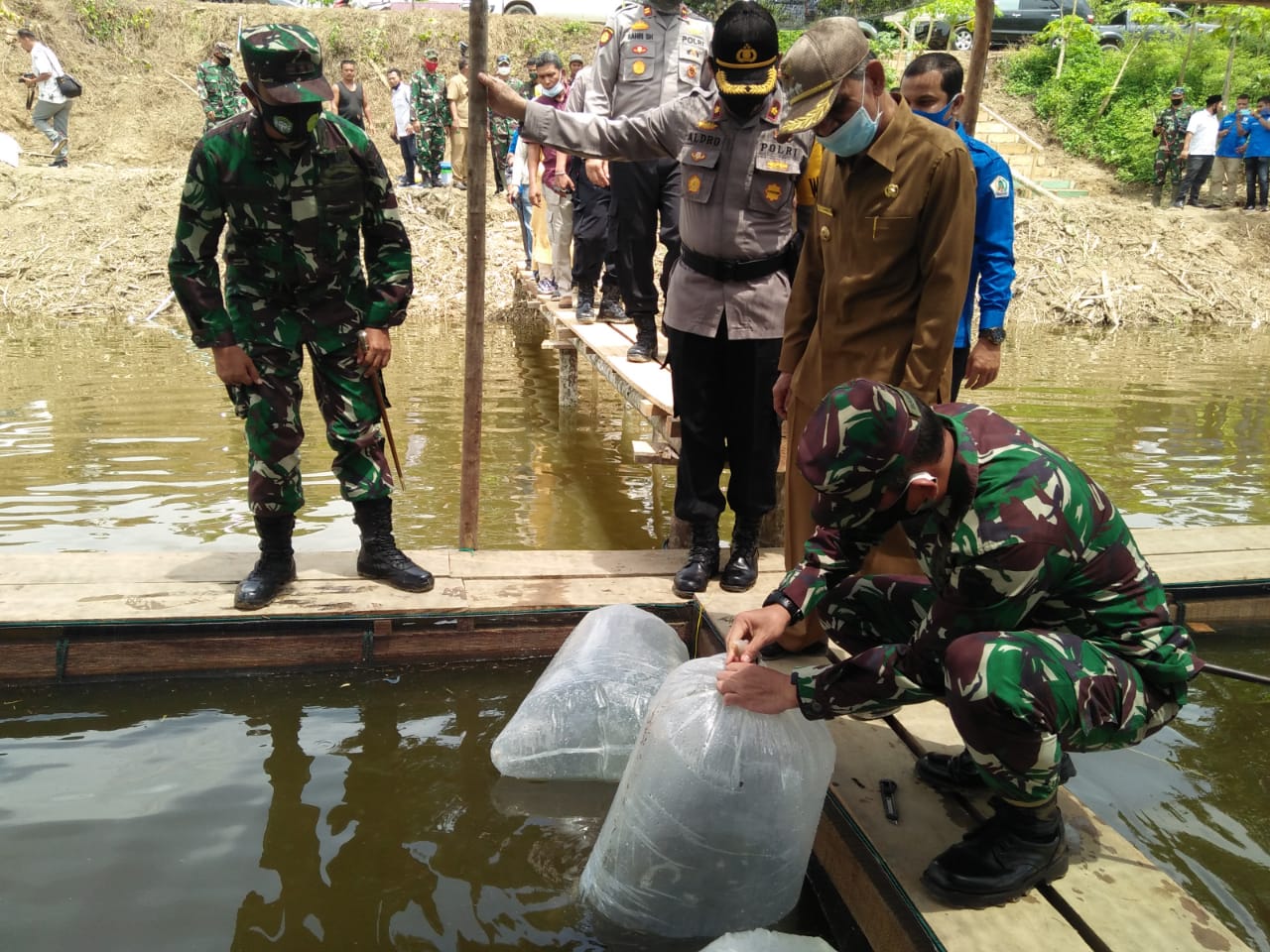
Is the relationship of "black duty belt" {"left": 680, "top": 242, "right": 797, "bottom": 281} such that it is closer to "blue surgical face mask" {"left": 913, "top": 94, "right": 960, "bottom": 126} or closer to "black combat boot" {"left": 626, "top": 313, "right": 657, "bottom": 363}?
"blue surgical face mask" {"left": 913, "top": 94, "right": 960, "bottom": 126}

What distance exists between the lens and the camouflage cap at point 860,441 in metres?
2.04

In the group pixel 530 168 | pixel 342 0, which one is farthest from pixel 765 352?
pixel 342 0

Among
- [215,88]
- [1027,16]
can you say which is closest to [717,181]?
[215,88]

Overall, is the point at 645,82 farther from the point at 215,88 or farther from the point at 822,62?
the point at 215,88

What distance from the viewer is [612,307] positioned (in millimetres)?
8148

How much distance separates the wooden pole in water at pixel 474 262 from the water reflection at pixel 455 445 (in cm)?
129

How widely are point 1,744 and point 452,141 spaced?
1458cm

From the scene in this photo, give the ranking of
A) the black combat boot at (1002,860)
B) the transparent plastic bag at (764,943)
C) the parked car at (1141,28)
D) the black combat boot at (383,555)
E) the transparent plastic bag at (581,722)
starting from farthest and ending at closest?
the parked car at (1141,28), the black combat boot at (383,555), the transparent plastic bag at (581,722), the black combat boot at (1002,860), the transparent plastic bag at (764,943)

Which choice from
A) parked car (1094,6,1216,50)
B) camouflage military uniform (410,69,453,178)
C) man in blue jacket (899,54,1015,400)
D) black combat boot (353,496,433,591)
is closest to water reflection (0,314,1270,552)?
black combat boot (353,496,433,591)

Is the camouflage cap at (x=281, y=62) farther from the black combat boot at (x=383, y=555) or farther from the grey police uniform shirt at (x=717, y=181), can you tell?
the black combat boot at (x=383, y=555)

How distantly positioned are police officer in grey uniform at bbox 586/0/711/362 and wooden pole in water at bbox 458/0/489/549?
5.40 feet

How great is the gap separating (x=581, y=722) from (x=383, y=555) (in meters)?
1.29

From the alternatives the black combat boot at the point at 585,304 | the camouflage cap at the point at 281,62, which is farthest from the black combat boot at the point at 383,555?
the black combat boot at the point at 585,304

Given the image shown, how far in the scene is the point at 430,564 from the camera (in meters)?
4.34
